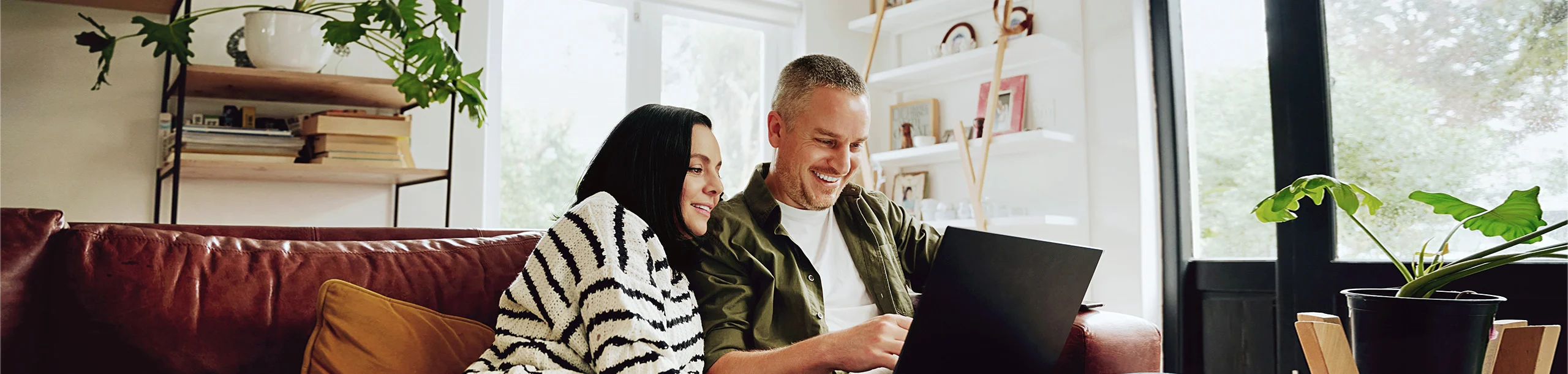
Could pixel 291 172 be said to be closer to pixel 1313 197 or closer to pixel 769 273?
pixel 769 273

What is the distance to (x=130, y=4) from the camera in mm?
2566

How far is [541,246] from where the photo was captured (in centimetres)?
126

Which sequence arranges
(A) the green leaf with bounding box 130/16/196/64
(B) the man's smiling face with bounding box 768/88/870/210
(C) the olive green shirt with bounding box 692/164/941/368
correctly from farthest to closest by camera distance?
1. (A) the green leaf with bounding box 130/16/196/64
2. (B) the man's smiling face with bounding box 768/88/870/210
3. (C) the olive green shirt with bounding box 692/164/941/368

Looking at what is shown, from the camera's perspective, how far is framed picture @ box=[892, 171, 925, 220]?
368 centimetres

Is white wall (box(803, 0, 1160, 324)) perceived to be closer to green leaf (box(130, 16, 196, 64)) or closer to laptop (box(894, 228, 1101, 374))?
laptop (box(894, 228, 1101, 374))

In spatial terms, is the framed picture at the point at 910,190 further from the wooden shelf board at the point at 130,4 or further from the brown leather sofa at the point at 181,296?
the wooden shelf board at the point at 130,4

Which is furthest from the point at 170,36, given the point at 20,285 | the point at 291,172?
the point at 20,285

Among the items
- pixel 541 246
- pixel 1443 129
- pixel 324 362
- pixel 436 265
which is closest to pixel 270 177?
pixel 436 265

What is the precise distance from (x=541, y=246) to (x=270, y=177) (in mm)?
1909

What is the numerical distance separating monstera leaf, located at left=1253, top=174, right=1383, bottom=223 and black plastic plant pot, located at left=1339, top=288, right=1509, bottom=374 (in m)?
0.15

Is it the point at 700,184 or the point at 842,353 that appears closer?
the point at 842,353

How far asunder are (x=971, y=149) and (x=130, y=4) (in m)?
2.65

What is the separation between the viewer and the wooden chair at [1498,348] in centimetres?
108

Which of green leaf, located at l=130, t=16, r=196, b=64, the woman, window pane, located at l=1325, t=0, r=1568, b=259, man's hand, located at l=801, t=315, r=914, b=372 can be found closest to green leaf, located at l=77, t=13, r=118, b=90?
green leaf, located at l=130, t=16, r=196, b=64
